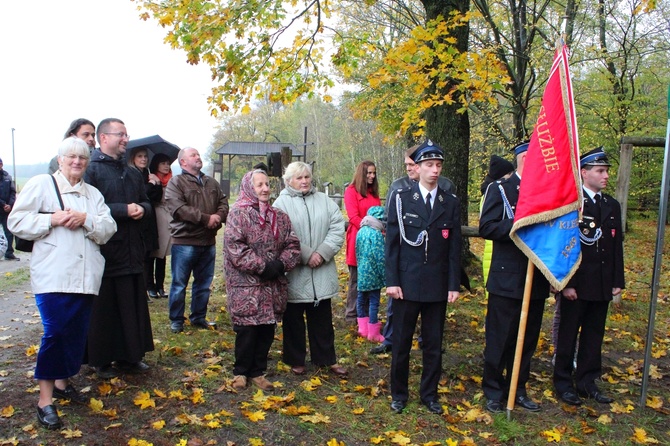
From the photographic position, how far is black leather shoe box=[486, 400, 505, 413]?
14.4ft

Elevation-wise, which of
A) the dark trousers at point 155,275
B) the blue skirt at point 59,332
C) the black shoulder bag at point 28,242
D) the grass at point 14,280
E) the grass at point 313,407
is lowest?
the grass at point 14,280

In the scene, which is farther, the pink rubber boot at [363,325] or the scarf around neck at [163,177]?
the scarf around neck at [163,177]

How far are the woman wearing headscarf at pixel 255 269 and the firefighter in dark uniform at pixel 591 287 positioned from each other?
246 centimetres

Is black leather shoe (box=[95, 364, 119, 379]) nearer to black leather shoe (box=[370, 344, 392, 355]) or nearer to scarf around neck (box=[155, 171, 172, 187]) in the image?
black leather shoe (box=[370, 344, 392, 355])

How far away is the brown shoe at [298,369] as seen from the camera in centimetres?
501

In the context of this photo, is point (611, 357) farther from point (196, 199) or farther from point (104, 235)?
point (104, 235)

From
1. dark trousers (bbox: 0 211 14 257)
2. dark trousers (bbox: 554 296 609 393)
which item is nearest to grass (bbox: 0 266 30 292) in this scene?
dark trousers (bbox: 0 211 14 257)

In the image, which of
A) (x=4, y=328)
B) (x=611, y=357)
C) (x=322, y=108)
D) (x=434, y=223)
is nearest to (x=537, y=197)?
(x=434, y=223)

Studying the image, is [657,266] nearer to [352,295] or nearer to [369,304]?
[369,304]

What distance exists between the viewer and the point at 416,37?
292 inches

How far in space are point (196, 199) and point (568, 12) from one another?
11.9m

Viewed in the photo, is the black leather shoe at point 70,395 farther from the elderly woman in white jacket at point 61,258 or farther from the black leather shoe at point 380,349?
the black leather shoe at point 380,349

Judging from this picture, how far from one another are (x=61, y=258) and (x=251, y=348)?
1.68 metres

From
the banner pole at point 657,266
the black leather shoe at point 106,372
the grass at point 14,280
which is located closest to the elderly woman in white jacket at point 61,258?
the black leather shoe at point 106,372
